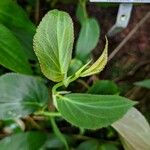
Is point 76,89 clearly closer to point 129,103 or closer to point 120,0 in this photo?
point 120,0

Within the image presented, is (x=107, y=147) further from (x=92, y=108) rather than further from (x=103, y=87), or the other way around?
(x=92, y=108)

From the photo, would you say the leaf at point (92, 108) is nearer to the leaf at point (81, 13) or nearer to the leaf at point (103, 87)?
the leaf at point (103, 87)

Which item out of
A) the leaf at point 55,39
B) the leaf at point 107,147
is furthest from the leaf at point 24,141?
the leaf at point 55,39

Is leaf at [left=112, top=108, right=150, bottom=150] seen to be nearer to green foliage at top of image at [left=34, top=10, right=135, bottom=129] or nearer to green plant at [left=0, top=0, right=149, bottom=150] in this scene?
green plant at [left=0, top=0, right=149, bottom=150]

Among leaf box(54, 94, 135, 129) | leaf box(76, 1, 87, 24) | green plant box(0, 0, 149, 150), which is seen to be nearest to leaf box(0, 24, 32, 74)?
green plant box(0, 0, 149, 150)

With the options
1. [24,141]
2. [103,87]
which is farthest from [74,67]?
[24,141]

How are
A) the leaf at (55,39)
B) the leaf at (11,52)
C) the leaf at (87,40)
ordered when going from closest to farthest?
the leaf at (55,39)
the leaf at (11,52)
the leaf at (87,40)
